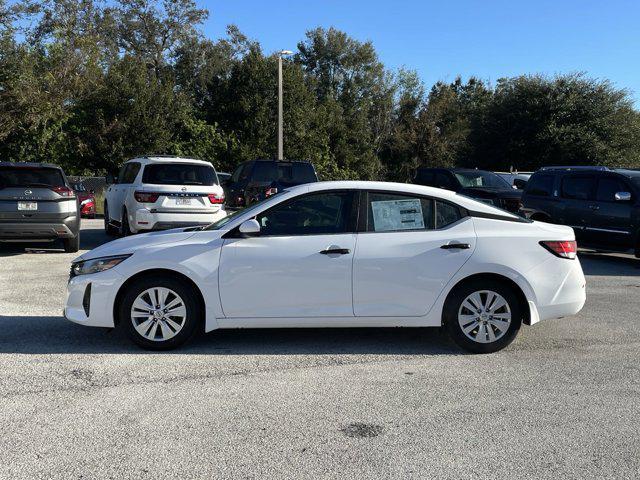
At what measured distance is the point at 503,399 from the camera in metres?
4.82

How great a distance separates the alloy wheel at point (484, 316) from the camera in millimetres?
5957

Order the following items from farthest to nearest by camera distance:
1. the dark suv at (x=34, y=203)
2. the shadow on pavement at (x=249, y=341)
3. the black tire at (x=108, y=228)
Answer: the black tire at (x=108, y=228)
the dark suv at (x=34, y=203)
the shadow on pavement at (x=249, y=341)

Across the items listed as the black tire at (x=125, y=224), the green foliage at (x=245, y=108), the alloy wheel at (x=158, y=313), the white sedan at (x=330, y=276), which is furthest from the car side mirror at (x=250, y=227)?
the green foliage at (x=245, y=108)

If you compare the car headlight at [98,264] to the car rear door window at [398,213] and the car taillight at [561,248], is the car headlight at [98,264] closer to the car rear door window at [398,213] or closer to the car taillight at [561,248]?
the car rear door window at [398,213]

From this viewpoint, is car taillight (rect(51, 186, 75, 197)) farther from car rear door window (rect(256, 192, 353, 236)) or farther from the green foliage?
the green foliage

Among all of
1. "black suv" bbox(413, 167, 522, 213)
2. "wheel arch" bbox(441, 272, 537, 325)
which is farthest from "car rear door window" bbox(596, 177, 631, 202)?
"wheel arch" bbox(441, 272, 537, 325)

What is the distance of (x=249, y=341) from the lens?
20.9 feet

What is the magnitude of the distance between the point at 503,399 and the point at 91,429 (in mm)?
2833

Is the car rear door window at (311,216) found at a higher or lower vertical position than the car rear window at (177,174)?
lower

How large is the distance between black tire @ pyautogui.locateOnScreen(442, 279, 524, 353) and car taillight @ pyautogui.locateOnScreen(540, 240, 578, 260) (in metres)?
0.54

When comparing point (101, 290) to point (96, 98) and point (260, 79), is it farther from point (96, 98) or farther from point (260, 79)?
point (260, 79)

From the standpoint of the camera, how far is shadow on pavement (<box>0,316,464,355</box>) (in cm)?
604

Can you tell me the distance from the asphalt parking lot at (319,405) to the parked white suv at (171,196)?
18.1ft

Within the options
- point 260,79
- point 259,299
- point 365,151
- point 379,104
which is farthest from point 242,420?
point 379,104
